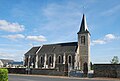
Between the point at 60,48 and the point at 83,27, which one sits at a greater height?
the point at 83,27

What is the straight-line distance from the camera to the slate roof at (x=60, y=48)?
219 ft

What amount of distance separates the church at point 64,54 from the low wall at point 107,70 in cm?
2888

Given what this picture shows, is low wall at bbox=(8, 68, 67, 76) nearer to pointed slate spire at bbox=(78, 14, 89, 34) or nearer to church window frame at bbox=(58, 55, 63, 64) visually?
church window frame at bbox=(58, 55, 63, 64)

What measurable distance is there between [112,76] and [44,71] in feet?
51.1

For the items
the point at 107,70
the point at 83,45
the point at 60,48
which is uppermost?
the point at 83,45

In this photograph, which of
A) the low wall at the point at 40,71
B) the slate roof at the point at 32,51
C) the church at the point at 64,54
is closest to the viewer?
the low wall at the point at 40,71

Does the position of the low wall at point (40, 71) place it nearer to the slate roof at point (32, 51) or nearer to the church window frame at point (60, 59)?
the church window frame at point (60, 59)

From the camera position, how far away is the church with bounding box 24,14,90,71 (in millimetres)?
64438

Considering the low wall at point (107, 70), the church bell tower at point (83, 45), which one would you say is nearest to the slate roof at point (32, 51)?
the church bell tower at point (83, 45)

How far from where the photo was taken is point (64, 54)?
6644cm

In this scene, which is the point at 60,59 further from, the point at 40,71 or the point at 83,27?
the point at 40,71

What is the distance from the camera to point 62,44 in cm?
7169

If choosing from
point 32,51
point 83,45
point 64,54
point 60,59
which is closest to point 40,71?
point 64,54

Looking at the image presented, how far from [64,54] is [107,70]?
36088 mm
